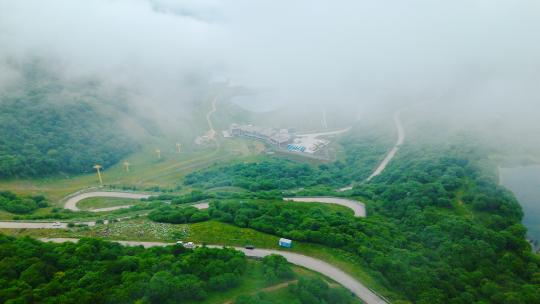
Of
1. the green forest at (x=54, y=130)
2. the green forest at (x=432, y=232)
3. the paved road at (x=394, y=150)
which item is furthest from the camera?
the paved road at (x=394, y=150)

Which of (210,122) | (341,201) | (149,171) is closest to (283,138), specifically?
(210,122)

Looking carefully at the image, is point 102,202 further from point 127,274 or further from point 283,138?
point 283,138

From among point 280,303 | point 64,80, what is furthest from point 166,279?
point 64,80

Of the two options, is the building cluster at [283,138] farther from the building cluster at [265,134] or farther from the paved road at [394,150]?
the paved road at [394,150]

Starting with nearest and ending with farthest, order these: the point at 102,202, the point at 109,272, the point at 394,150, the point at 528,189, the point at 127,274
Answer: the point at 127,274, the point at 109,272, the point at 528,189, the point at 102,202, the point at 394,150

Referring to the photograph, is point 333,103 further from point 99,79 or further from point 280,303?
point 280,303

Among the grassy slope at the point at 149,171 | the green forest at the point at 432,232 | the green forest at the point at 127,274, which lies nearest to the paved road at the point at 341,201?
the green forest at the point at 432,232

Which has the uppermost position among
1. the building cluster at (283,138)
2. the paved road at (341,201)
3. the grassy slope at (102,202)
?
the building cluster at (283,138)
